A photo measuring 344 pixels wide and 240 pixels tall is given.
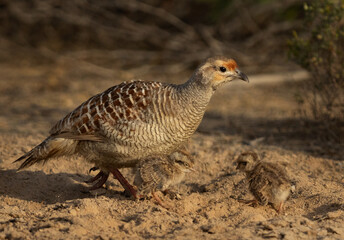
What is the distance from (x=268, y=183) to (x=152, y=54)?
8997 mm

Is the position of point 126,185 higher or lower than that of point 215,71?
lower

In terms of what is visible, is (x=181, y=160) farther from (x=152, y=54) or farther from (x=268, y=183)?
(x=152, y=54)

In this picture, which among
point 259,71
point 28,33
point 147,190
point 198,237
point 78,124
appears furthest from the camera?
point 28,33

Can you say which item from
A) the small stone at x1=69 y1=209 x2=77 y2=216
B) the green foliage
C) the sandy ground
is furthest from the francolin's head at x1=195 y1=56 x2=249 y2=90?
the green foliage

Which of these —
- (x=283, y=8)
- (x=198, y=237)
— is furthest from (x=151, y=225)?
(x=283, y=8)

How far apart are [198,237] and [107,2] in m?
10.4

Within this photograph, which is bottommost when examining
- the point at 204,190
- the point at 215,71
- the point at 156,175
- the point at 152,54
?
the point at 204,190

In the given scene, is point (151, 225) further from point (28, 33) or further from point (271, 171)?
point (28, 33)

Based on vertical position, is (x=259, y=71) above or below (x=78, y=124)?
above

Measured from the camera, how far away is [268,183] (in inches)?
209

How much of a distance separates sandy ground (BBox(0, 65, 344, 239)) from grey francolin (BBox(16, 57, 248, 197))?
0.56 m

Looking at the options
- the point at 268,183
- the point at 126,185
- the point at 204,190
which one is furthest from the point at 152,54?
the point at 268,183

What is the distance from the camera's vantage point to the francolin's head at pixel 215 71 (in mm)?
5848

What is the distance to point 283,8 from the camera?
41.1ft
